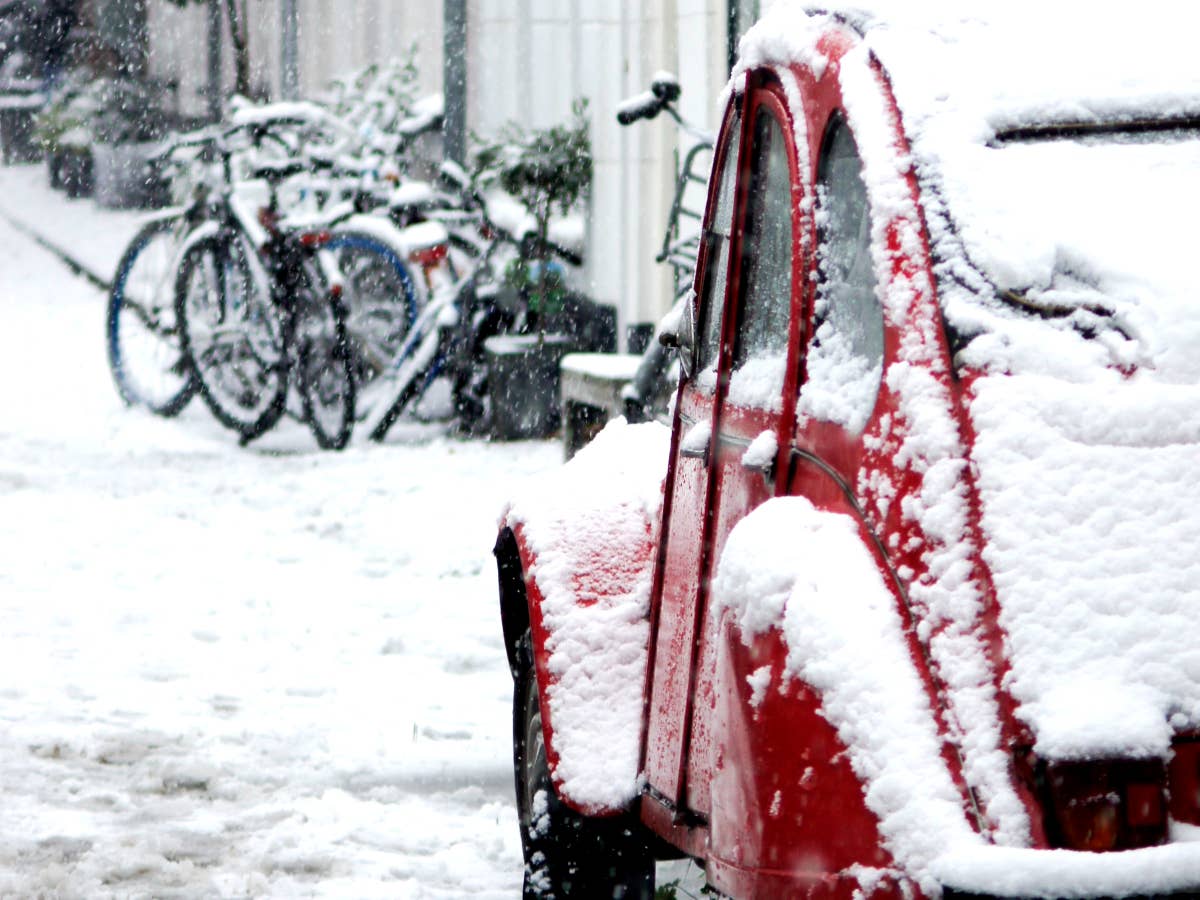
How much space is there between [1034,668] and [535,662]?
1.62 metres

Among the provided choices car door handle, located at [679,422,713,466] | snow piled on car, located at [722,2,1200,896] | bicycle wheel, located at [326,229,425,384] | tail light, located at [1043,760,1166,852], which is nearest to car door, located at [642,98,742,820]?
car door handle, located at [679,422,713,466]

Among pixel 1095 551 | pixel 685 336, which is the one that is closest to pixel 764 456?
pixel 1095 551

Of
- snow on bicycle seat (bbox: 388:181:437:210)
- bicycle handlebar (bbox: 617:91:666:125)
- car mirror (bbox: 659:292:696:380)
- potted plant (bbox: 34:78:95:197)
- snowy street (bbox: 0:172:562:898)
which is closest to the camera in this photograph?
car mirror (bbox: 659:292:696:380)

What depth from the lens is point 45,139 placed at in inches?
945

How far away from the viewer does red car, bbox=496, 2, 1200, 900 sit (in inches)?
90.4

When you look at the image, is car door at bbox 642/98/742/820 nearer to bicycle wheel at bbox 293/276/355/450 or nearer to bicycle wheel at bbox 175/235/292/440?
bicycle wheel at bbox 293/276/355/450

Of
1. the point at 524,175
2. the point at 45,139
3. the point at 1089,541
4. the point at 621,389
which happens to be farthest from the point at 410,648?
the point at 45,139

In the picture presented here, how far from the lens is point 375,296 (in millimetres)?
11484

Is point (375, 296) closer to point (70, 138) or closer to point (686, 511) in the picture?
point (686, 511)

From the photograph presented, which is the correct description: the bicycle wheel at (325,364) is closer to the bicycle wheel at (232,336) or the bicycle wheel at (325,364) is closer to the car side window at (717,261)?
the bicycle wheel at (232,336)

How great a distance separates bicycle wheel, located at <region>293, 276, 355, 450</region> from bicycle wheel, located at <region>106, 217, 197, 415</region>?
770 millimetres

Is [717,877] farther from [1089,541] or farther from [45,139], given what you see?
[45,139]

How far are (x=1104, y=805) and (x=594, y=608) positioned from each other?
1610 mm

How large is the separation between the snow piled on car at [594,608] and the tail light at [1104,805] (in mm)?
1352
